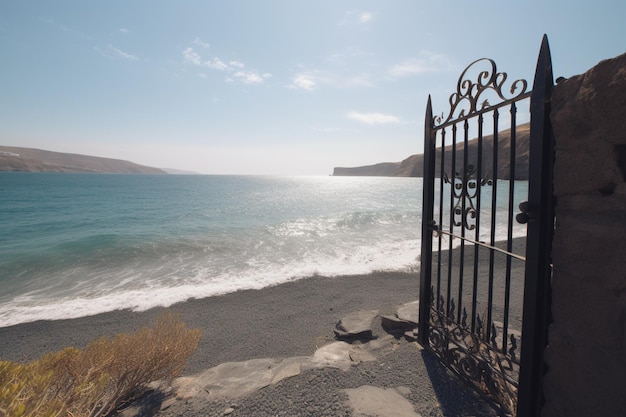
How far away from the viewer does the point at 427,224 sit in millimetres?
3354

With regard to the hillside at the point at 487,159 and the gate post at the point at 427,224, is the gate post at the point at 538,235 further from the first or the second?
the hillside at the point at 487,159

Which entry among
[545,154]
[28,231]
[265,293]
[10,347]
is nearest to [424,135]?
[545,154]

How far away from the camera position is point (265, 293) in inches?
319

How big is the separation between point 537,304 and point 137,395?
12.6ft

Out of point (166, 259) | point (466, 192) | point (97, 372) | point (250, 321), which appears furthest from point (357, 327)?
point (166, 259)

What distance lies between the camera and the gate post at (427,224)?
10.6ft

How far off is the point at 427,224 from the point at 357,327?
8.64 ft

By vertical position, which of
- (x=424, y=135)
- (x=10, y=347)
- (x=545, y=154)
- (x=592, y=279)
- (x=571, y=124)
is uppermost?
(x=424, y=135)

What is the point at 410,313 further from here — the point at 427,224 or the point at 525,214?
the point at 525,214

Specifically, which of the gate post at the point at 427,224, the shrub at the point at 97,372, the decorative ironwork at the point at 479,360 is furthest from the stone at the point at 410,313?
the shrub at the point at 97,372

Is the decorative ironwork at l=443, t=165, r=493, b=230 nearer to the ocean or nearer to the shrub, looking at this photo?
the shrub

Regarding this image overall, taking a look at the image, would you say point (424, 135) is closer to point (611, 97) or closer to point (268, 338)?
point (611, 97)

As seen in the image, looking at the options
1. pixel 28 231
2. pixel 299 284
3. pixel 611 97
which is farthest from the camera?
pixel 28 231

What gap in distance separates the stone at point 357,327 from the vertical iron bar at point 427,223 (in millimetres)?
1553
